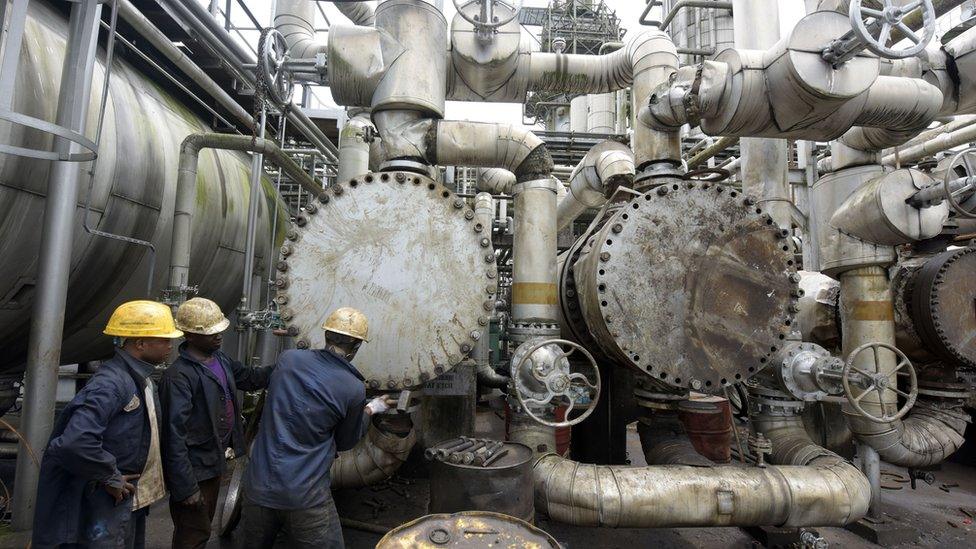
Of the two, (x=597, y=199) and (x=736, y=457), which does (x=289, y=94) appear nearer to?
(x=597, y=199)

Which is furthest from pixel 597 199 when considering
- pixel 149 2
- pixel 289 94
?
pixel 149 2

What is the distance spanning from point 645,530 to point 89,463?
3.71 m

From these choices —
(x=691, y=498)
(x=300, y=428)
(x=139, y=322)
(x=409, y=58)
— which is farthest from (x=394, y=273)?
(x=691, y=498)

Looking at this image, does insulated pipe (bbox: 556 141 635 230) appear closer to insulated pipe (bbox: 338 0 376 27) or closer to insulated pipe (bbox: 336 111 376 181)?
insulated pipe (bbox: 336 111 376 181)

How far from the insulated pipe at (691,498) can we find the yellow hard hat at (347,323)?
58.5 inches

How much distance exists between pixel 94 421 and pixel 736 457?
6164 mm

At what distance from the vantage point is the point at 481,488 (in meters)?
2.46

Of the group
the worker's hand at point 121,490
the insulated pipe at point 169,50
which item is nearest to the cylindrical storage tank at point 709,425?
the worker's hand at point 121,490

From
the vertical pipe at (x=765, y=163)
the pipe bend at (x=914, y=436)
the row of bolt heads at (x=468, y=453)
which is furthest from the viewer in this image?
the vertical pipe at (x=765, y=163)

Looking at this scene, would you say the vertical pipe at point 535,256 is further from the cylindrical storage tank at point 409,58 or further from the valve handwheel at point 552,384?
the cylindrical storage tank at point 409,58

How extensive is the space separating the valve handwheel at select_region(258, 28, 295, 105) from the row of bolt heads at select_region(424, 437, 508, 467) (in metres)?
3.00

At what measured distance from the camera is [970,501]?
472 centimetres

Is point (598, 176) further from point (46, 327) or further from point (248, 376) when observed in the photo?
point (46, 327)

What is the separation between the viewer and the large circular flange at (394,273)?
9.84 feet
